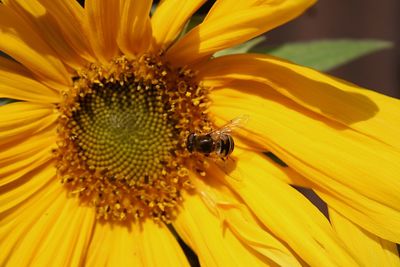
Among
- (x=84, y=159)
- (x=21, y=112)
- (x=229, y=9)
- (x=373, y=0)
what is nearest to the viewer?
(x=229, y=9)

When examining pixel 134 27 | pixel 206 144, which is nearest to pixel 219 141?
pixel 206 144

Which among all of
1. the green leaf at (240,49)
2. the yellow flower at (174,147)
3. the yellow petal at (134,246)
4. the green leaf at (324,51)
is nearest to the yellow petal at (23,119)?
the yellow flower at (174,147)

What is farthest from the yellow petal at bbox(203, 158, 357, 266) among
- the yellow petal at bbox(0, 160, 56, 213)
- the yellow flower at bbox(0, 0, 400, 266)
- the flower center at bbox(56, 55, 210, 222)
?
the yellow petal at bbox(0, 160, 56, 213)

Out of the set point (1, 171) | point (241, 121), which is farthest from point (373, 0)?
point (1, 171)

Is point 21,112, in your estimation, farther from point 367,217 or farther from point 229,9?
point 367,217

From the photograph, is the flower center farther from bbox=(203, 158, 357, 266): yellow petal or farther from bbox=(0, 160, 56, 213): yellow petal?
bbox=(203, 158, 357, 266): yellow petal

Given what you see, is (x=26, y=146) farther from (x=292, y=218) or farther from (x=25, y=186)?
(x=292, y=218)
